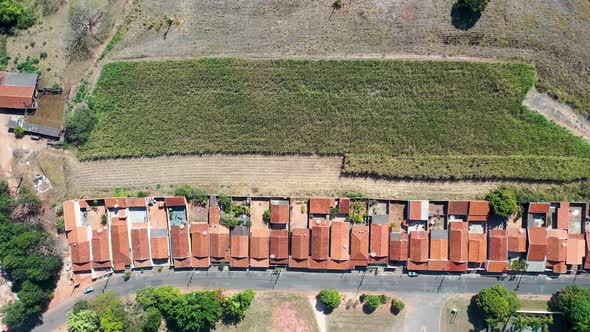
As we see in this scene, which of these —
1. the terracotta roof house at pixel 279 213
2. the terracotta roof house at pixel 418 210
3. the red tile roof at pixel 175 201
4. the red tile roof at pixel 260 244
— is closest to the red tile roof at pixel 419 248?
the terracotta roof house at pixel 418 210

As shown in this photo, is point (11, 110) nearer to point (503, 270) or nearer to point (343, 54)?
point (343, 54)

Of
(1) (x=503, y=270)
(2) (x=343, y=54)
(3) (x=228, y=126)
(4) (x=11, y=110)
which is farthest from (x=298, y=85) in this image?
(4) (x=11, y=110)

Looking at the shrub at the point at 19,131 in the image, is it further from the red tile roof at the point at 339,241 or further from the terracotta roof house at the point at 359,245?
the terracotta roof house at the point at 359,245

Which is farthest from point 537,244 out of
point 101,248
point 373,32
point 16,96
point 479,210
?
point 16,96

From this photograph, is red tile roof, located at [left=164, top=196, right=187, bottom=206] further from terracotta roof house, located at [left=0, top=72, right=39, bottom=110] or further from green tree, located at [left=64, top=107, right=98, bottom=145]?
terracotta roof house, located at [left=0, top=72, right=39, bottom=110]

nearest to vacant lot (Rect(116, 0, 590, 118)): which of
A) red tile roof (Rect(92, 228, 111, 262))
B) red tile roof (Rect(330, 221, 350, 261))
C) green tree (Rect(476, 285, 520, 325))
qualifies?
red tile roof (Rect(330, 221, 350, 261))

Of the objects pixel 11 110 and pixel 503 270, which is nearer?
pixel 503 270
